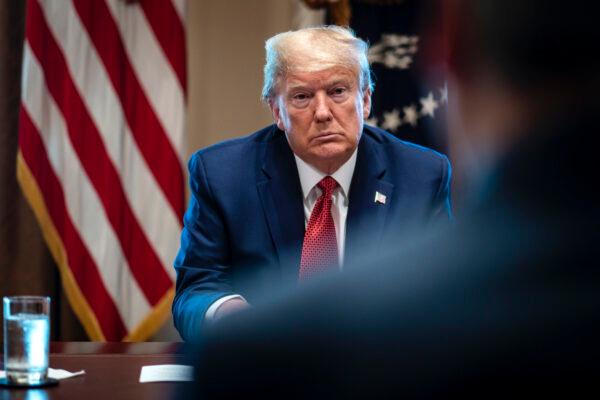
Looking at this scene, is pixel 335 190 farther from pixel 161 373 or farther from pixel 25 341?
pixel 25 341

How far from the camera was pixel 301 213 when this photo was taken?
2.46 meters

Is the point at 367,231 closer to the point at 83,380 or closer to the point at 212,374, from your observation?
the point at 83,380

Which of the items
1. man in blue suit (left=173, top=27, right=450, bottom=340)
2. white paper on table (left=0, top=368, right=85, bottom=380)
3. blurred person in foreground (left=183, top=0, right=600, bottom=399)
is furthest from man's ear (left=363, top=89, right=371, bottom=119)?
blurred person in foreground (left=183, top=0, right=600, bottom=399)

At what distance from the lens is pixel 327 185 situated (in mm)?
2508

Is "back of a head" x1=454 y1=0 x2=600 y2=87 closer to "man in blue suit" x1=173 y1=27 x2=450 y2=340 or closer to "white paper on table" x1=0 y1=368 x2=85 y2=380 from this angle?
"white paper on table" x1=0 y1=368 x2=85 y2=380

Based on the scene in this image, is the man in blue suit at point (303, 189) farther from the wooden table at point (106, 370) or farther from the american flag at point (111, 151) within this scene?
the american flag at point (111, 151)

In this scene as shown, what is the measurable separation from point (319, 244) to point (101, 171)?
6.13 ft

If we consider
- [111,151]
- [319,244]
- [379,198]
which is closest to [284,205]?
[319,244]

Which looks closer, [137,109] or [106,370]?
[106,370]

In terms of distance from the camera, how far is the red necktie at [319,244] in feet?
7.77

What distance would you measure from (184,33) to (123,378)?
8.37ft

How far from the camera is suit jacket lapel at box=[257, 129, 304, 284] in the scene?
7.89 ft

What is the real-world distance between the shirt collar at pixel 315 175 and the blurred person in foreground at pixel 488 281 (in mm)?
1968

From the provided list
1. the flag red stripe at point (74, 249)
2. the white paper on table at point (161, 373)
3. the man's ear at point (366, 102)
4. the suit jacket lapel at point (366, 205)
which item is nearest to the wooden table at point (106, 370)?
the white paper on table at point (161, 373)
